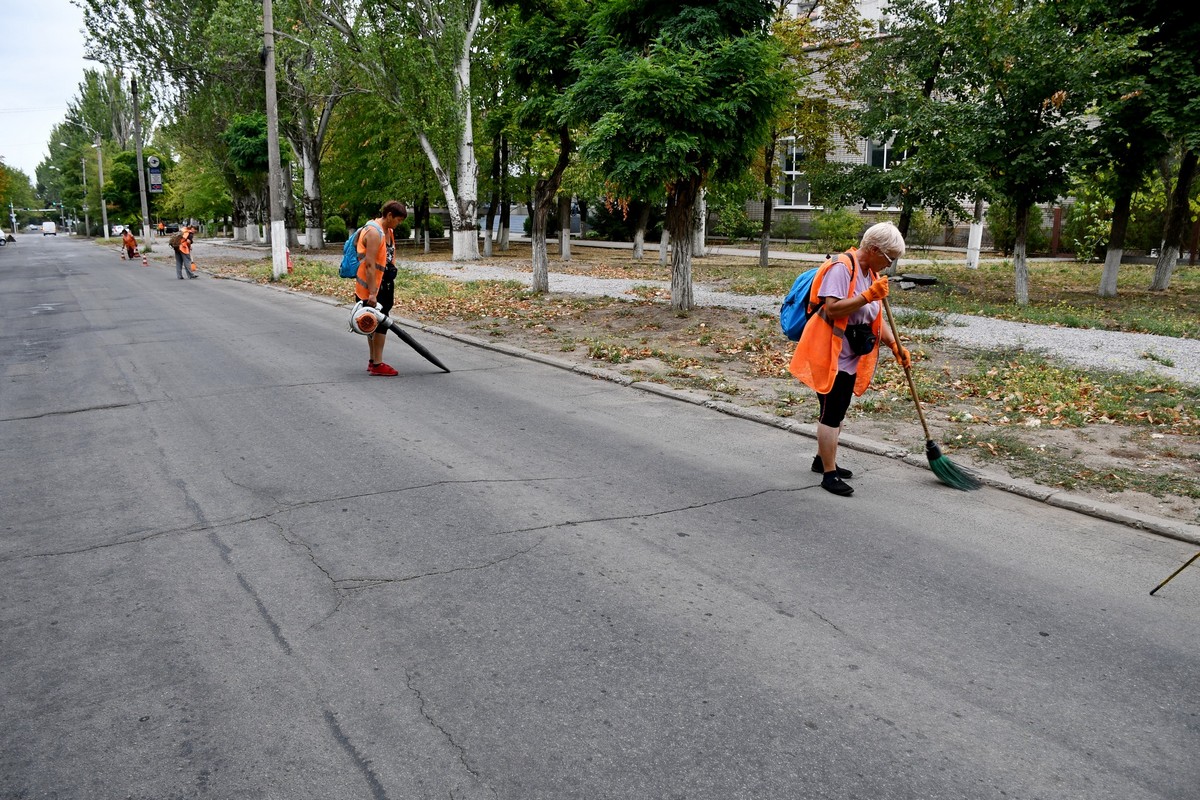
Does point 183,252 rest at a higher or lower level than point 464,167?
lower

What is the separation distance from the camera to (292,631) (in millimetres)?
3908

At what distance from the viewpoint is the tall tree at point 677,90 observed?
12.6 metres

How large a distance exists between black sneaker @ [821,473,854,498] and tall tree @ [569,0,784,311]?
7666 mm

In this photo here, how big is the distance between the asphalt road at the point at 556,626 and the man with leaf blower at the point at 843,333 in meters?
0.53

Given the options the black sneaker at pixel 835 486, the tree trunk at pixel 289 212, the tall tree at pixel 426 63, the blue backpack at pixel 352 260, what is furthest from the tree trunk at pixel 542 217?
the tree trunk at pixel 289 212

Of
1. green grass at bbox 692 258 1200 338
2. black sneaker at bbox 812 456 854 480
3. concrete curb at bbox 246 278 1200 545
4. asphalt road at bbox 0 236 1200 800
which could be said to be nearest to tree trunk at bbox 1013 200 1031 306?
green grass at bbox 692 258 1200 338

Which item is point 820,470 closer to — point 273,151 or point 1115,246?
point 1115,246

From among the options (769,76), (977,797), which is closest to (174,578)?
(977,797)

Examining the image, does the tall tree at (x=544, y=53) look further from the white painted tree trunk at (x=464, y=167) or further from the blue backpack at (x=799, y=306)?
the white painted tree trunk at (x=464, y=167)

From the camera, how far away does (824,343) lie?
580cm

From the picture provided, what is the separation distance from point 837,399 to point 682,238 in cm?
930

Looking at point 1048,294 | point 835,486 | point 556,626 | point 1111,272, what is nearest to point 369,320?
point 835,486

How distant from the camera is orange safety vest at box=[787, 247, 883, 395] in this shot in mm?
5742

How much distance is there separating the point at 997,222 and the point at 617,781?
3504cm
